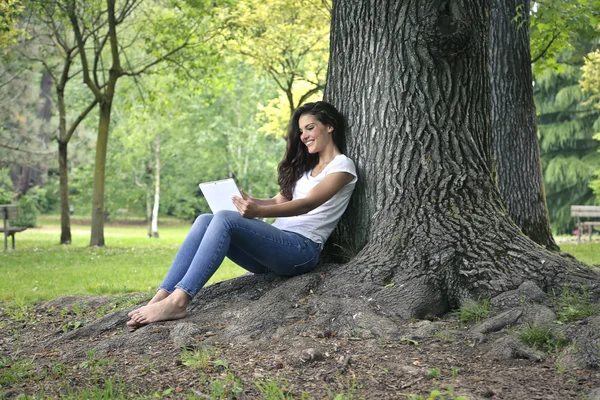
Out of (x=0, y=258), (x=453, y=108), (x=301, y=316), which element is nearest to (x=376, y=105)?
(x=453, y=108)

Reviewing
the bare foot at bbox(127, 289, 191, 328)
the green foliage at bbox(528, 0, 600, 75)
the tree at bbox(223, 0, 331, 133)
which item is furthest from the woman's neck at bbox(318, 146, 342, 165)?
the tree at bbox(223, 0, 331, 133)

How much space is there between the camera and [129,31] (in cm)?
2541

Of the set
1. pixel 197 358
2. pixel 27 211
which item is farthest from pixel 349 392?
pixel 27 211

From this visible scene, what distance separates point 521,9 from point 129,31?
1970cm

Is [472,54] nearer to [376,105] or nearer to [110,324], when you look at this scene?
[376,105]

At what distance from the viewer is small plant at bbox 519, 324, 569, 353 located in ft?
12.6

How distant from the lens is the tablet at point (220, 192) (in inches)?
201

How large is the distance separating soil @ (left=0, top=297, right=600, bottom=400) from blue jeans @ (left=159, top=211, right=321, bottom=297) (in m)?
0.44

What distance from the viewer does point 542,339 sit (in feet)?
12.8

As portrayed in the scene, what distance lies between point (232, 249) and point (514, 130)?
4644 millimetres

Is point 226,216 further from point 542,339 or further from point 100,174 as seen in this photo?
point 100,174

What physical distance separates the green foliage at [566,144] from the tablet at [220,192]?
77.5 ft

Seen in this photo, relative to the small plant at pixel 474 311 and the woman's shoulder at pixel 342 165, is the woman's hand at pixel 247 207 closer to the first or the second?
the woman's shoulder at pixel 342 165

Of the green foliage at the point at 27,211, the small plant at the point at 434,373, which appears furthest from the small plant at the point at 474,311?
the green foliage at the point at 27,211
